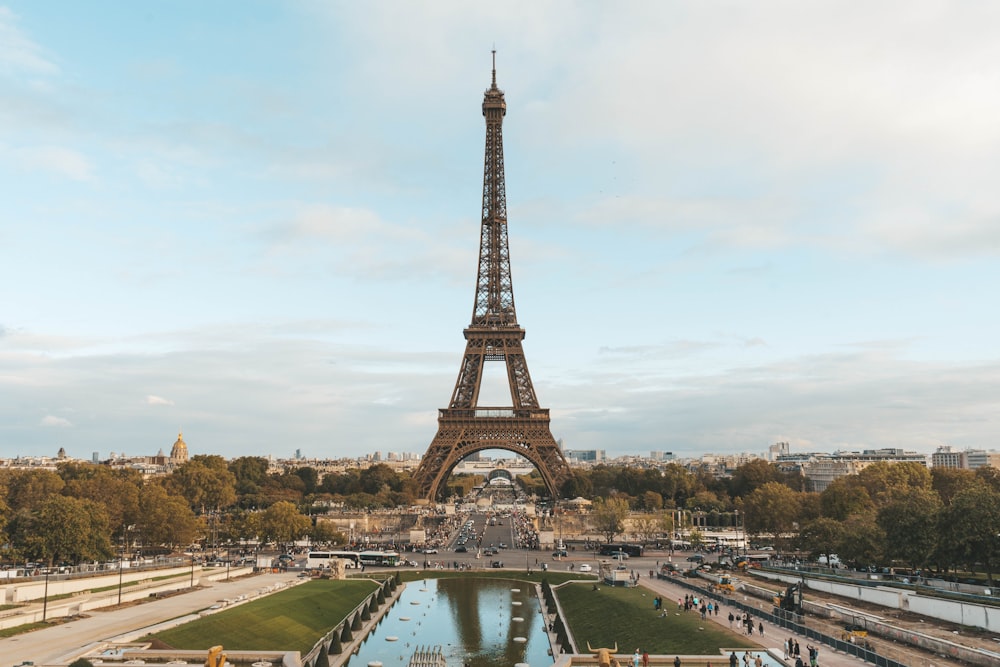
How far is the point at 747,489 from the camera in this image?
4705 inches

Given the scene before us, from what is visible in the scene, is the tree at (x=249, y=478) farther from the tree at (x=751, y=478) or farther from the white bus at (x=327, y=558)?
the tree at (x=751, y=478)

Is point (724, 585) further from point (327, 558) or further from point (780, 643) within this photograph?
point (327, 558)

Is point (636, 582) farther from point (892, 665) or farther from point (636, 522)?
point (636, 522)

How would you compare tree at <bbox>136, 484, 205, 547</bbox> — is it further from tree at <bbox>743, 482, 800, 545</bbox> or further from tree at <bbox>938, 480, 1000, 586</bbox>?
tree at <bbox>938, 480, 1000, 586</bbox>

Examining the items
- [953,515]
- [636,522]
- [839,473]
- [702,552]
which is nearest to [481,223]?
[636,522]

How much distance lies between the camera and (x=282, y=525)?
7456 cm

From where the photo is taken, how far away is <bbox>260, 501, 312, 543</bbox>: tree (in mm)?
74625

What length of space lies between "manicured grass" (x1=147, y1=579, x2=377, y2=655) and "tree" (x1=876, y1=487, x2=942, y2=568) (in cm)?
3284

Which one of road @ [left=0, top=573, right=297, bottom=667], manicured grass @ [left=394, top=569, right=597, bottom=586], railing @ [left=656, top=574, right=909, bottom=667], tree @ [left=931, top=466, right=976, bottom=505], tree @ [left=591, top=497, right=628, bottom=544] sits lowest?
manicured grass @ [left=394, top=569, right=597, bottom=586]

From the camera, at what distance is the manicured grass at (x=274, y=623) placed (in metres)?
35.0

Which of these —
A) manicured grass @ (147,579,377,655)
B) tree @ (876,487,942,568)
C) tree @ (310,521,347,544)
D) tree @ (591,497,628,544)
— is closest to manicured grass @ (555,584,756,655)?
manicured grass @ (147,579,377,655)

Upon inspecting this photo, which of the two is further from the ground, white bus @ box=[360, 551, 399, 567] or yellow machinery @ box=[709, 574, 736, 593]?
yellow machinery @ box=[709, 574, 736, 593]

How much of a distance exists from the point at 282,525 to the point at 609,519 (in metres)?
33.9

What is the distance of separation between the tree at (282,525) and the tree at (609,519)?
30.8 m
